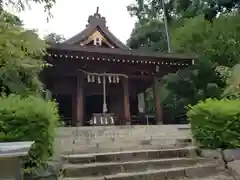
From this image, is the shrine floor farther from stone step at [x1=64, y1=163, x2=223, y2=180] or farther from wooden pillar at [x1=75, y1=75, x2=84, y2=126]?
wooden pillar at [x1=75, y1=75, x2=84, y2=126]

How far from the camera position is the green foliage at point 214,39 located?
1719 cm

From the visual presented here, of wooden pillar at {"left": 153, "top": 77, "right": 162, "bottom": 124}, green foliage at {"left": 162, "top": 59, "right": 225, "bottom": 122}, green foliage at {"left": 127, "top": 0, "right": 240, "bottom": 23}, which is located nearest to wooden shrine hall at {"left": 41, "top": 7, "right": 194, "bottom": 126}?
wooden pillar at {"left": 153, "top": 77, "right": 162, "bottom": 124}

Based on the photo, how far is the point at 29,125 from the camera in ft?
13.8

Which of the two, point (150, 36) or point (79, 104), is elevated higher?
point (150, 36)

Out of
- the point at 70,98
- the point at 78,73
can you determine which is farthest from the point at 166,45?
the point at 78,73

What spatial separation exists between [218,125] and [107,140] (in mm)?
2862

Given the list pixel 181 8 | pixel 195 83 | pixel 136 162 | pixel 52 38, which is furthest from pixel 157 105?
pixel 181 8

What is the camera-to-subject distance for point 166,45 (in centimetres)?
2636

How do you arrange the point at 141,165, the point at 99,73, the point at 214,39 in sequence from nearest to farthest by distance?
the point at 141,165
the point at 99,73
the point at 214,39

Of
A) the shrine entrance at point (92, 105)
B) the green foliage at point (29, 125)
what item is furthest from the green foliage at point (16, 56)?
the shrine entrance at point (92, 105)

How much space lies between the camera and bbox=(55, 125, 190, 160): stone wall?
6.23 metres

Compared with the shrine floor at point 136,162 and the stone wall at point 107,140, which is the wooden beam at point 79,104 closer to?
the stone wall at point 107,140

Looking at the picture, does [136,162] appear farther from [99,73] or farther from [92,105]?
[92,105]

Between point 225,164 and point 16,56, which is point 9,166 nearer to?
point 16,56
